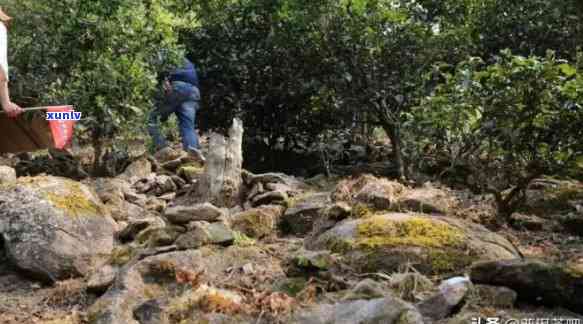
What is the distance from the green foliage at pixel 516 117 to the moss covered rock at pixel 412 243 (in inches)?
51.6

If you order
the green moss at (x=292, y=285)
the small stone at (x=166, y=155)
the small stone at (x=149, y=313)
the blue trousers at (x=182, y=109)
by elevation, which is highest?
the blue trousers at (x=182, y=109)

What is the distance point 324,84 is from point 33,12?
4.05m

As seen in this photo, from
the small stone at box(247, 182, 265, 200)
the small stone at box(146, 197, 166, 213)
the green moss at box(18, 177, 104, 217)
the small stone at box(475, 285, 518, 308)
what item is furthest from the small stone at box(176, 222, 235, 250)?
the small stone at box(475, 285, 518, 308)

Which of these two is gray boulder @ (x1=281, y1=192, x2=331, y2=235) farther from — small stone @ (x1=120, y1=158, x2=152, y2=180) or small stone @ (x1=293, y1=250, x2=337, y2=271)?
small stone @ (x1=120, y1=158, x2=152, y2=180)

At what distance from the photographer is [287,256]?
6.01 meters

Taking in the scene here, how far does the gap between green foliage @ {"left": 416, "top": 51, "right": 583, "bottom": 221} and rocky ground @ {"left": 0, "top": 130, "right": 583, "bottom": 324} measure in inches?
17.5

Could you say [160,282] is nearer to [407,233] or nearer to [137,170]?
[407,233]

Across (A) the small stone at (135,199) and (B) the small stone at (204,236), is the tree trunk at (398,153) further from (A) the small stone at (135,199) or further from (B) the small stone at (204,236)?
(B) the small stone at (204,236)

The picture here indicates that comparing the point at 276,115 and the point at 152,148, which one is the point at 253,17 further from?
the point at 152,148

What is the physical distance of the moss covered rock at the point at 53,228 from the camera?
238 inches

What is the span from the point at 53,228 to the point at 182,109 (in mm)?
4803

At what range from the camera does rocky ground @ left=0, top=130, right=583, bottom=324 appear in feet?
15.6

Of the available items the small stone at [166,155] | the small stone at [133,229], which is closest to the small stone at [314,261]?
the small stone at [133,229]

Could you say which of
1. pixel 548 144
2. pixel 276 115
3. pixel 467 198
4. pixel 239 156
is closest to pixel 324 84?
pixel 276 115
